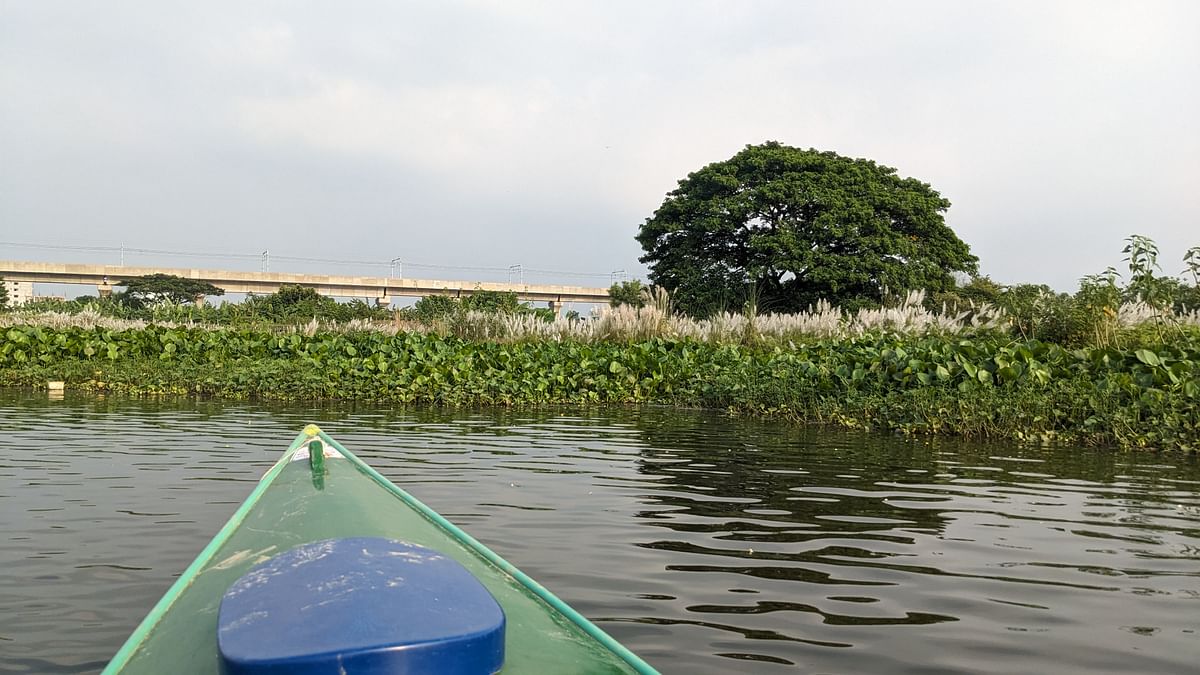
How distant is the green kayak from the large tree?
23543 mm

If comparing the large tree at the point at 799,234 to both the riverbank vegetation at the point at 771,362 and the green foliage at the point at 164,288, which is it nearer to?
the riverbank vegetation at the point at 771,362

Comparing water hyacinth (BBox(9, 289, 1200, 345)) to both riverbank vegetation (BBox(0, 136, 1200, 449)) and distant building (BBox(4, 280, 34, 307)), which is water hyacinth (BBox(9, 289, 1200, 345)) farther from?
distant building (BBox(4, 280, 34, 307))

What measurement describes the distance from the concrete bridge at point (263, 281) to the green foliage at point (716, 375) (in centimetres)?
3754

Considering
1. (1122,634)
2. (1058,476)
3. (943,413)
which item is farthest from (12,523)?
(943,413)

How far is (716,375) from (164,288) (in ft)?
163

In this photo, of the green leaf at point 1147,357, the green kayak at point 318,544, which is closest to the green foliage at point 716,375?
the green leaf at point 1147,357

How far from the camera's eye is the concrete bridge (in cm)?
5344

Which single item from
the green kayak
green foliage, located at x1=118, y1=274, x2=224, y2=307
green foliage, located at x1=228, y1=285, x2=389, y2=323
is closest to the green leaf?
the green kayak

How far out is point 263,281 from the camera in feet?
198

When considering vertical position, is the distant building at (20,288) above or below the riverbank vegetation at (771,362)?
above

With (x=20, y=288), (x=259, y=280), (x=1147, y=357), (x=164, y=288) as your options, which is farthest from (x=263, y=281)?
(x=1147, y=357)

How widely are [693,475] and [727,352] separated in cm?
689

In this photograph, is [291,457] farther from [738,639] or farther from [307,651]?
[307,651]

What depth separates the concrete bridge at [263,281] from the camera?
53.4m
